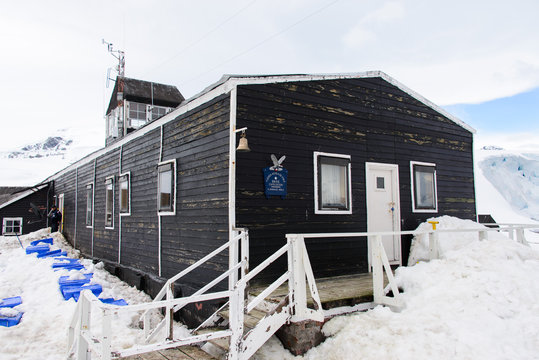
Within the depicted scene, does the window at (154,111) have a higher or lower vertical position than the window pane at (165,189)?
higher

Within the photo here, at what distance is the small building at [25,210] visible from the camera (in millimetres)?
22844

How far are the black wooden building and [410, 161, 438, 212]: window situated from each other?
3 cm

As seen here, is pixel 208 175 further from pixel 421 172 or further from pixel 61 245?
pixel 61 245

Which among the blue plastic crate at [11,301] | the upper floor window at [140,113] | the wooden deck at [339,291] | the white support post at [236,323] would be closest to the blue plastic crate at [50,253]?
the upper floor window at [140,113]

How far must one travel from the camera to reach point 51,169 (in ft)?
241

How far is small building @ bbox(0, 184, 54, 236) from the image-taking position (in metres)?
22.8

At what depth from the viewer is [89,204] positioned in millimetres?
15062

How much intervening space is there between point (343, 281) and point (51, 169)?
79.0 meters

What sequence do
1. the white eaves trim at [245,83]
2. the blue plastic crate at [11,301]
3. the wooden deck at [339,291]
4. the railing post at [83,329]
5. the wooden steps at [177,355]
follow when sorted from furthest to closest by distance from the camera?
the blue plastic crate at [11,301]
the white eaves trim at [245,83]
the wooden deck at [339,291]
the wooden steps at [177,355]
the railing post at [83,329]

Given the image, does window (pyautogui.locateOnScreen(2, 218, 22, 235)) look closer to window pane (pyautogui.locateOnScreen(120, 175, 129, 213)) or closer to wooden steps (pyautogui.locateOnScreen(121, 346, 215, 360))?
window pane (pyautogui.locateOnScreen(120, 175, 129, 213))

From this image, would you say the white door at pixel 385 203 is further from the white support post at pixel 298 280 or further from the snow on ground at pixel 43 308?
the snow on ground at pixel 43 308

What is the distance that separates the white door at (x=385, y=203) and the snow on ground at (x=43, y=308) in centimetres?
510

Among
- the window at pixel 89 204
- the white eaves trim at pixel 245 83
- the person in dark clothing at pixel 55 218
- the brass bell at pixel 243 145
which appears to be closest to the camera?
the brass bell at pixel 243 145

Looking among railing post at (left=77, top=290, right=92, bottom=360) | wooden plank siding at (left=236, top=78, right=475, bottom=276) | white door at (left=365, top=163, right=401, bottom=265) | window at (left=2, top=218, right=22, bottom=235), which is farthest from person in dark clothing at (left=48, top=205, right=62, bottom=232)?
railing post at (left=77, top=290, right=92, bottom=360)
